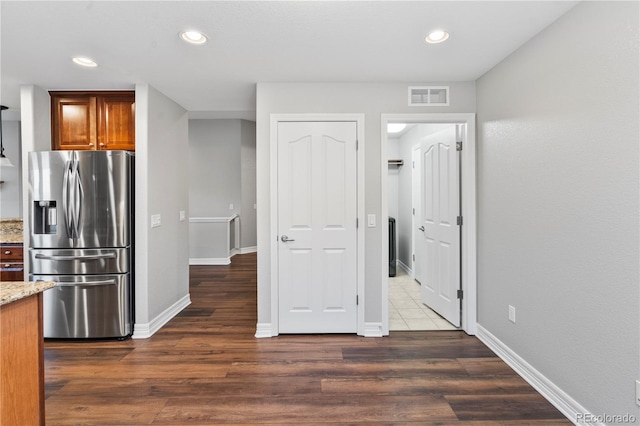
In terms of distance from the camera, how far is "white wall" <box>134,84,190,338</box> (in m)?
3.01

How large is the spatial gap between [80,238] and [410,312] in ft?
11.5

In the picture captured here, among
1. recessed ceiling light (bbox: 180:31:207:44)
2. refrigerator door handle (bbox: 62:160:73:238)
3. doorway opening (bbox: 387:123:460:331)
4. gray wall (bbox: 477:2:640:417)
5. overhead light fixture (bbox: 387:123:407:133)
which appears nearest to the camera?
gray wall (bbox: 477:2:640:417)

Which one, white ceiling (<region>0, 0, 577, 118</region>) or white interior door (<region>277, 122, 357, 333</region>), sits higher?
white ceiling (<region>0, 0, 577, 118</region>)

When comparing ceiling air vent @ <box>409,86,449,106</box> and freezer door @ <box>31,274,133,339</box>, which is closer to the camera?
freezer door @ <box>31,274,133,339</box>

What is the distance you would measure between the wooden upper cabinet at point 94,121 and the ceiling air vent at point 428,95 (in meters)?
2.86

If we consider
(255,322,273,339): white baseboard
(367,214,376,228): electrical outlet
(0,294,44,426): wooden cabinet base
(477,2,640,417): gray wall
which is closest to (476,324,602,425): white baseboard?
(477,2,640,417): gray wall

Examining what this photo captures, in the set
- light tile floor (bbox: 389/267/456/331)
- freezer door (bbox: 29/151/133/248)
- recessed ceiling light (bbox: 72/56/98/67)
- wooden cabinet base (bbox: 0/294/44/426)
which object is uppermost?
recessed ceiling light (bbox: 72/56/98/67)

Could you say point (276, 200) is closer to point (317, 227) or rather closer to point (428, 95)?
point (317, 227)

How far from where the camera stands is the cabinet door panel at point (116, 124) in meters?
3.15

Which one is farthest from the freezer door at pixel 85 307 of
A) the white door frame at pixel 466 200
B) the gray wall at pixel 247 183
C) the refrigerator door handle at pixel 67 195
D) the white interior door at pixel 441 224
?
the gray wall at pixel 247 183

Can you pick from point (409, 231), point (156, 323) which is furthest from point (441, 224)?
point (156, 323)

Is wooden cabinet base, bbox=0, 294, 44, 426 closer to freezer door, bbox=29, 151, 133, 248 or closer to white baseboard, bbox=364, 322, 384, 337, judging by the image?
freezer door, bbox=29, 151, 133, 248

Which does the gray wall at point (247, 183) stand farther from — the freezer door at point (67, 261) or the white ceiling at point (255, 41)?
the freezer door at point (67, 261)

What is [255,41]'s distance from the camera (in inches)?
85.7
